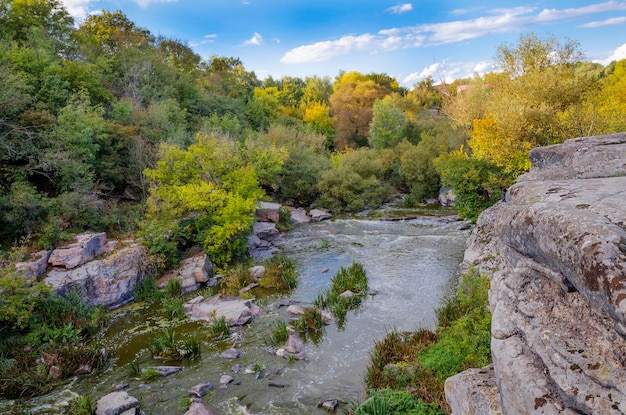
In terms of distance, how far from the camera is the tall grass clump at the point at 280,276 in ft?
50.4

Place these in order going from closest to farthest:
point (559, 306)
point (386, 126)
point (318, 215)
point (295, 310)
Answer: point (559, 306) → point (295, 310) → point (318, 215) → point (386, 126)

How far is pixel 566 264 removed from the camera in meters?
3.99

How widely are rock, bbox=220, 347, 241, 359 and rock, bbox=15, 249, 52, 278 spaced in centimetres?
682

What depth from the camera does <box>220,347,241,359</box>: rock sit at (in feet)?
35.0

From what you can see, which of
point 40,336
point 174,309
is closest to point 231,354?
point 174,309

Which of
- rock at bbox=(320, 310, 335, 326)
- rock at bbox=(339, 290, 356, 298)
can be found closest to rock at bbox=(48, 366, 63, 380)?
rock at bbox=(320, 310, 335, 326)

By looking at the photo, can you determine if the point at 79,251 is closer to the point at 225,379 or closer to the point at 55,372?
the point at 55,372

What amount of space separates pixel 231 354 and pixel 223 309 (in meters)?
2.83

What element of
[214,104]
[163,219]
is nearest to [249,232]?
[163,219]

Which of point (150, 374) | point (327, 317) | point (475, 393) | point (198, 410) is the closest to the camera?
point (475, 393)

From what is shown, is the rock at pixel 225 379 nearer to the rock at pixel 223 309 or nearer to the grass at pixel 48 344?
the rock at pixel 223 309

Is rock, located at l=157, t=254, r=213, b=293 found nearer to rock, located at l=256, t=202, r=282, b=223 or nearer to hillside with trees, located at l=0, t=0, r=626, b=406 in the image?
hillside with trees, located at l=0, t=0, r=626, b=406

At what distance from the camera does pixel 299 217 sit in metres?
27.0

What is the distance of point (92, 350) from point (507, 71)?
73.7ft
